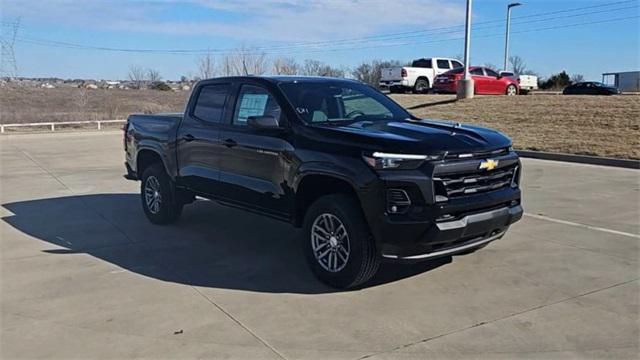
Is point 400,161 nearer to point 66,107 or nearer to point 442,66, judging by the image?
point 442,66

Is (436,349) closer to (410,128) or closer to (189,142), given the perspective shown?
(410,128)

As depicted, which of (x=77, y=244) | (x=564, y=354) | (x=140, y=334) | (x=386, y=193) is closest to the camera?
(x=564, y=354)

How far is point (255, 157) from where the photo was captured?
5762 millimetres

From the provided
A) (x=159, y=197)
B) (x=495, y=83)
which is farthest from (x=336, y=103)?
(x=495, y=83)

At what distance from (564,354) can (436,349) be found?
825 millimetres

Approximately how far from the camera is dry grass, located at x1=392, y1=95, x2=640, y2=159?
1485 cm

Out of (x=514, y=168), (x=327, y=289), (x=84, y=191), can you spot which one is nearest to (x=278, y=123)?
(x=327, y=289)

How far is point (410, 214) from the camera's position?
452cm


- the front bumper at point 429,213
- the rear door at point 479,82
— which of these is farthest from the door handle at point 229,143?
the rear door at point 479,82

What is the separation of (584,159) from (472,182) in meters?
9.96

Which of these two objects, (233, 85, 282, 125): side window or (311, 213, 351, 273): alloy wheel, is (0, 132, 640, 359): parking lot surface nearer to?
(311, 213, 351, 273): alloy wheel

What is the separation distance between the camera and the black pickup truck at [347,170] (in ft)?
14.9

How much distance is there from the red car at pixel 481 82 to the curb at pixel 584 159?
1304 centimetres

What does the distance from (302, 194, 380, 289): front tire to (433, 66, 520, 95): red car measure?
23.4 meters
